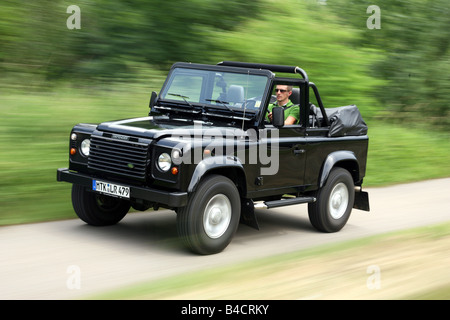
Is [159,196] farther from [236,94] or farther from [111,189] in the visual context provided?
[236,94]

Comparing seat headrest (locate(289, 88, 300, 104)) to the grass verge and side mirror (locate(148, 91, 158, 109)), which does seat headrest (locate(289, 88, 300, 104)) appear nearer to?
side mirror (locate(148, 91, 158, 109))

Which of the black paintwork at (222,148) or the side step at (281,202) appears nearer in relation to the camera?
the black paintwork at (222,148)

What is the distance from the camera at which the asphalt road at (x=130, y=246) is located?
555cm

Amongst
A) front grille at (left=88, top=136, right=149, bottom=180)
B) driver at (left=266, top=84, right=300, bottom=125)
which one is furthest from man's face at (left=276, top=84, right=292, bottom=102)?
front grille at (left=88, top=136, right=149, bottom=180)

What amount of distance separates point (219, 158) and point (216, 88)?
53.2 inches

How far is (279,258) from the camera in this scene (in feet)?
20.8

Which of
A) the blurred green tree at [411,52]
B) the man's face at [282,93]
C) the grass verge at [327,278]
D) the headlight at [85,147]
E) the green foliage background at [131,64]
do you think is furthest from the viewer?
the blurred green tree at [411,52]

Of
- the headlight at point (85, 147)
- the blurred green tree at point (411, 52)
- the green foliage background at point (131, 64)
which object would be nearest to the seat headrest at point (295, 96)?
the headlight at point (85, 147)

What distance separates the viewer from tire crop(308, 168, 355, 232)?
817 cm

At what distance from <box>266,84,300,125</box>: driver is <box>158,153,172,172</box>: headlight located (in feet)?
5.82

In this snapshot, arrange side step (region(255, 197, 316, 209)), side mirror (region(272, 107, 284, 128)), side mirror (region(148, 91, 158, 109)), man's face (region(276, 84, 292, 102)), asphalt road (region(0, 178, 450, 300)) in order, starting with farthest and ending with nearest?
1. side mirror (region(148, 91, 158, 109))
2. man's face (region(276, 84, 292, 102))
3. side step (region(255, 197, 316, 209))
4. side mirror (region(272, 107, 284, 128))
5. asphalt road (region(0, 178, 450, 300))

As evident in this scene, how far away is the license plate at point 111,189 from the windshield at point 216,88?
62.1 inches

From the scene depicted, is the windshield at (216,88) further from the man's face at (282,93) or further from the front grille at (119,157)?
the front grille at (119,157)
